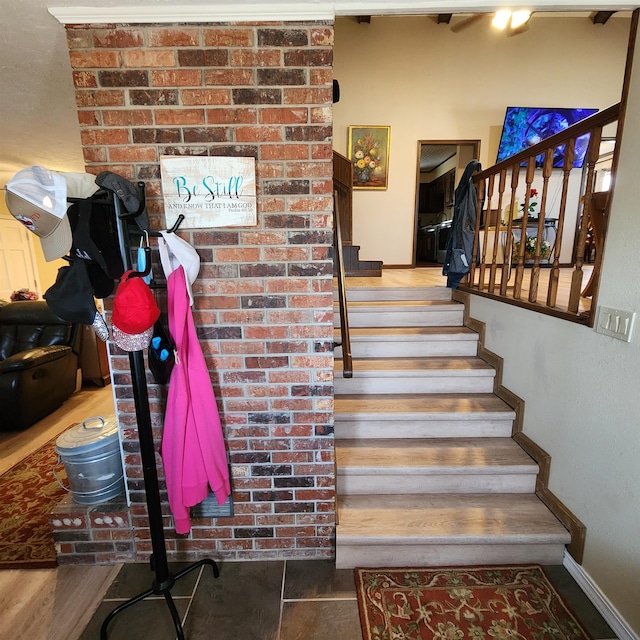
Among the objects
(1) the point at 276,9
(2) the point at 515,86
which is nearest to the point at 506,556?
(1) the point at 276,9

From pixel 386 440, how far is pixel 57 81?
2734 millimetres

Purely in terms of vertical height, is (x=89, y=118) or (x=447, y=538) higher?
(x=89, y=118)

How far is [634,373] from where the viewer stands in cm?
129

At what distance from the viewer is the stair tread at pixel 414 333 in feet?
8.41

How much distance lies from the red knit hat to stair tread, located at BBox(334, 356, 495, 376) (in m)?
1.46

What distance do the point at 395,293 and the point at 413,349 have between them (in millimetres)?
687

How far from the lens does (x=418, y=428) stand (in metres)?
2.09

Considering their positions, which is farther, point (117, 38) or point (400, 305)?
point (400, 305)

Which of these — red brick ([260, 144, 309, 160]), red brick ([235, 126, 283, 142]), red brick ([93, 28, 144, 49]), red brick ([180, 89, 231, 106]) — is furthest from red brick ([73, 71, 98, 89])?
red brick ([260, 144, 309, 160])

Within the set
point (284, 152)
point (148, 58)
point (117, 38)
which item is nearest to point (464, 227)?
point (284, 152)

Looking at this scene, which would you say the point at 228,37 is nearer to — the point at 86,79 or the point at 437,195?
the point at 86,79

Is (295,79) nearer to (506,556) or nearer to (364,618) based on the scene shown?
(364,618)

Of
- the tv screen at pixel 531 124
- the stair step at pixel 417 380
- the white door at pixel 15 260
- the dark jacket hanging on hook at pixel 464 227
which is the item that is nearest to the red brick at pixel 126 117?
the stair step at pixel 417 380

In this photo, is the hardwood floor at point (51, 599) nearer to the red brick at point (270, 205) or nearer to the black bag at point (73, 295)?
the black bag at point (73, 295)
